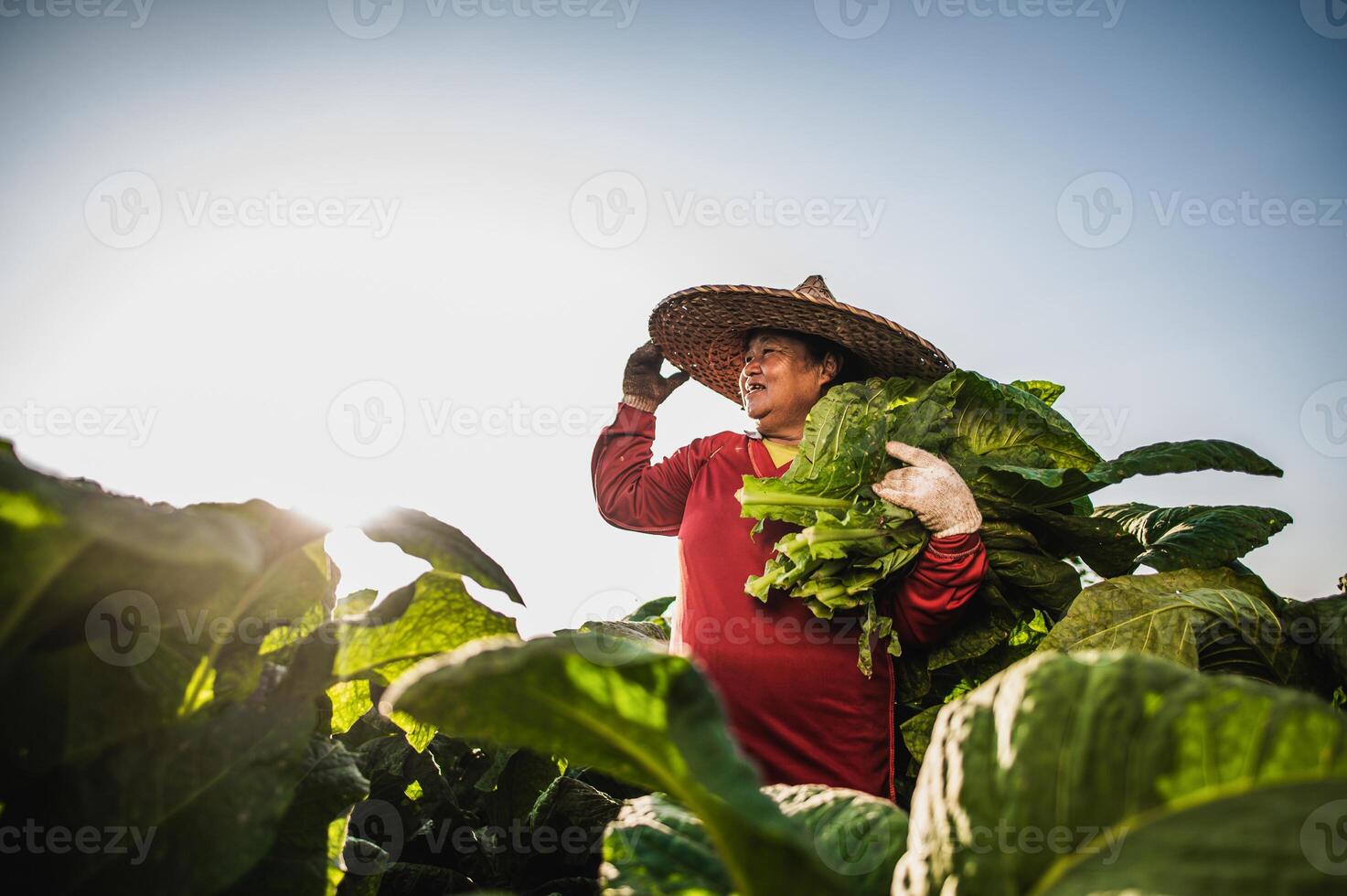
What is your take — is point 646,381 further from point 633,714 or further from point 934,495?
point 633,714

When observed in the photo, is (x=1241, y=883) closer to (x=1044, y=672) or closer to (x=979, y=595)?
(x=1044, y=672)

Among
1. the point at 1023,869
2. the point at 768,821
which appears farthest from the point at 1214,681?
the point at 768,821

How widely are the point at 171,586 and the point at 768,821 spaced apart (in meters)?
0.54

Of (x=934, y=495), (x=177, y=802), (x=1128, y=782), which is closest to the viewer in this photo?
(x=1128, y=782)

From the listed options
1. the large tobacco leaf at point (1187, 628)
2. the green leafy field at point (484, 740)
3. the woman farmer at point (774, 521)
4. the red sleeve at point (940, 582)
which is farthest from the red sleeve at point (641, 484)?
the green leafy field at point (484, 740)

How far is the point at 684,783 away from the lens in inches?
21.6

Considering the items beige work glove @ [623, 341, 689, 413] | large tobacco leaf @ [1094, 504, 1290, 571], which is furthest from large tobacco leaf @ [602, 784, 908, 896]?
beige work glove @ [623, 341, 689, 413]

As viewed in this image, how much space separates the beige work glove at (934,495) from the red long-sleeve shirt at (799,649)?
1.9 inches

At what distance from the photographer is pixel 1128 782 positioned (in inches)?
19.9

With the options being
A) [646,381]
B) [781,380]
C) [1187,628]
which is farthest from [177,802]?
[646,381]

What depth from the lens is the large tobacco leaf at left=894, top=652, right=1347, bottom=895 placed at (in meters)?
0.46

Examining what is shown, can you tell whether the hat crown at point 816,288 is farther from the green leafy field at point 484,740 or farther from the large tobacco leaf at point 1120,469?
the green leafy field at point 484,740

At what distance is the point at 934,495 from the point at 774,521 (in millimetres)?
690

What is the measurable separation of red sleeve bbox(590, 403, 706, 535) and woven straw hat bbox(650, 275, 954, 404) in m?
0.54
